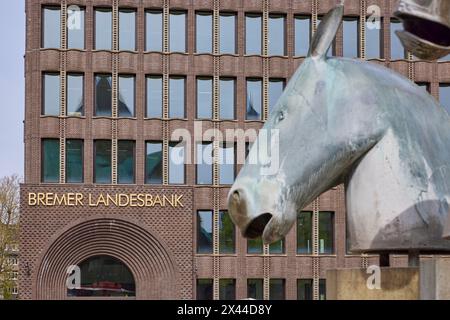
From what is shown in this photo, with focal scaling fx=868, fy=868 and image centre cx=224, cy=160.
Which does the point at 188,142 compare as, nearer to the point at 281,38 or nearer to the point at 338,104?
the point at 281,38

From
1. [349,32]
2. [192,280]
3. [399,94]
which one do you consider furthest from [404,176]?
[349,32]

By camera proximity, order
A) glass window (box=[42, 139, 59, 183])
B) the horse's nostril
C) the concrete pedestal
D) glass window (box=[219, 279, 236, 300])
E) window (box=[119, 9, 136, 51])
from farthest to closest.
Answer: window (box=[119, 9, 136, 51]) < glass window (box=[219, 279, 236, 300]) < glass window (box=[42, 139, 59, 183]) < the horse's nostril < the concrete pedestal

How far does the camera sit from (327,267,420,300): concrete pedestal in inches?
252

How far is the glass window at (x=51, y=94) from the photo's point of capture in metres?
38.4

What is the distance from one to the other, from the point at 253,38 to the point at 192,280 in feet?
37.3

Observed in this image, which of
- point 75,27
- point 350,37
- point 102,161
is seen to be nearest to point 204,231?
point 102,161

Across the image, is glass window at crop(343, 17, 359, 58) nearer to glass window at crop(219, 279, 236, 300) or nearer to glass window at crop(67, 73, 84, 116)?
glass window at crop(219, 279, 236, 300)

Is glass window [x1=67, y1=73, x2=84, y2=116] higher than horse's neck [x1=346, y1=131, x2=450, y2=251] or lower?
higher

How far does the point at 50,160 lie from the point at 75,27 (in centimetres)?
606

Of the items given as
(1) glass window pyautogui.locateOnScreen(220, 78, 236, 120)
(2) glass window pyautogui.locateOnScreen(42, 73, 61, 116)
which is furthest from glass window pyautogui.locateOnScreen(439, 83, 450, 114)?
(2) glass window pyautogui.locateOnScreen(42, 73, 61, 116)

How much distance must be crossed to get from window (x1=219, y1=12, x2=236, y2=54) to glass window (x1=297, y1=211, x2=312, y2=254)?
27.0 ft

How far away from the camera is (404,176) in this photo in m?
6.67

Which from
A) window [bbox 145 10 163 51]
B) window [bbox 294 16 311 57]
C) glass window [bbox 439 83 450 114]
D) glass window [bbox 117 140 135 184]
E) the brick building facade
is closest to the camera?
the brick building facade

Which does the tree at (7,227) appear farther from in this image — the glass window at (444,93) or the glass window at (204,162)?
the glass window at (444,93)
